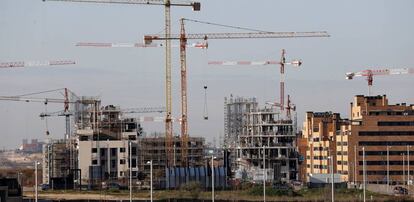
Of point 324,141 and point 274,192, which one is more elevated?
point 324,141

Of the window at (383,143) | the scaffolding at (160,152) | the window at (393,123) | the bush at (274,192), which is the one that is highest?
the window at (393,123)

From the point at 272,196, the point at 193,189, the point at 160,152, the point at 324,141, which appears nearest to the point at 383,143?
the point at 324,141

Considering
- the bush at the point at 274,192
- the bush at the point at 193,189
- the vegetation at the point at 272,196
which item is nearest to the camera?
the vegetation at the point at 272,196

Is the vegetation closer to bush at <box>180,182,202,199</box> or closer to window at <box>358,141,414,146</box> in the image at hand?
bush at <box>180,182,202,199</box>

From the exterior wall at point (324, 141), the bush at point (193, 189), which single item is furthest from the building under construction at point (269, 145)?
the bush at point (193, 189)

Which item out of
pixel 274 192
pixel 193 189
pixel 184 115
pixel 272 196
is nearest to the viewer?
pixel 272 196

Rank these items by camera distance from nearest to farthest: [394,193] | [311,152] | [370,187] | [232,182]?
[394,193], [370,187], [232,182], [311,152]

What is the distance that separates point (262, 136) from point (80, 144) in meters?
22.6

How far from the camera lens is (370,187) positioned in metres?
84.9

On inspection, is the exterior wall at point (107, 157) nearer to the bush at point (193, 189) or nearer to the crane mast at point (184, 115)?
the crane mast at point (184, 115)

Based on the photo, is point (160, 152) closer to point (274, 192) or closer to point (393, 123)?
point (393, 123)

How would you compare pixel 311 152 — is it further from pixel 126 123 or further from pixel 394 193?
pixel 394 193

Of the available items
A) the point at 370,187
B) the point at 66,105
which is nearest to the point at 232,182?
the point at 370,187

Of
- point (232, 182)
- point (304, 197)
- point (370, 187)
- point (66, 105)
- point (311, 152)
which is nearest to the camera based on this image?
point (304, 197)
